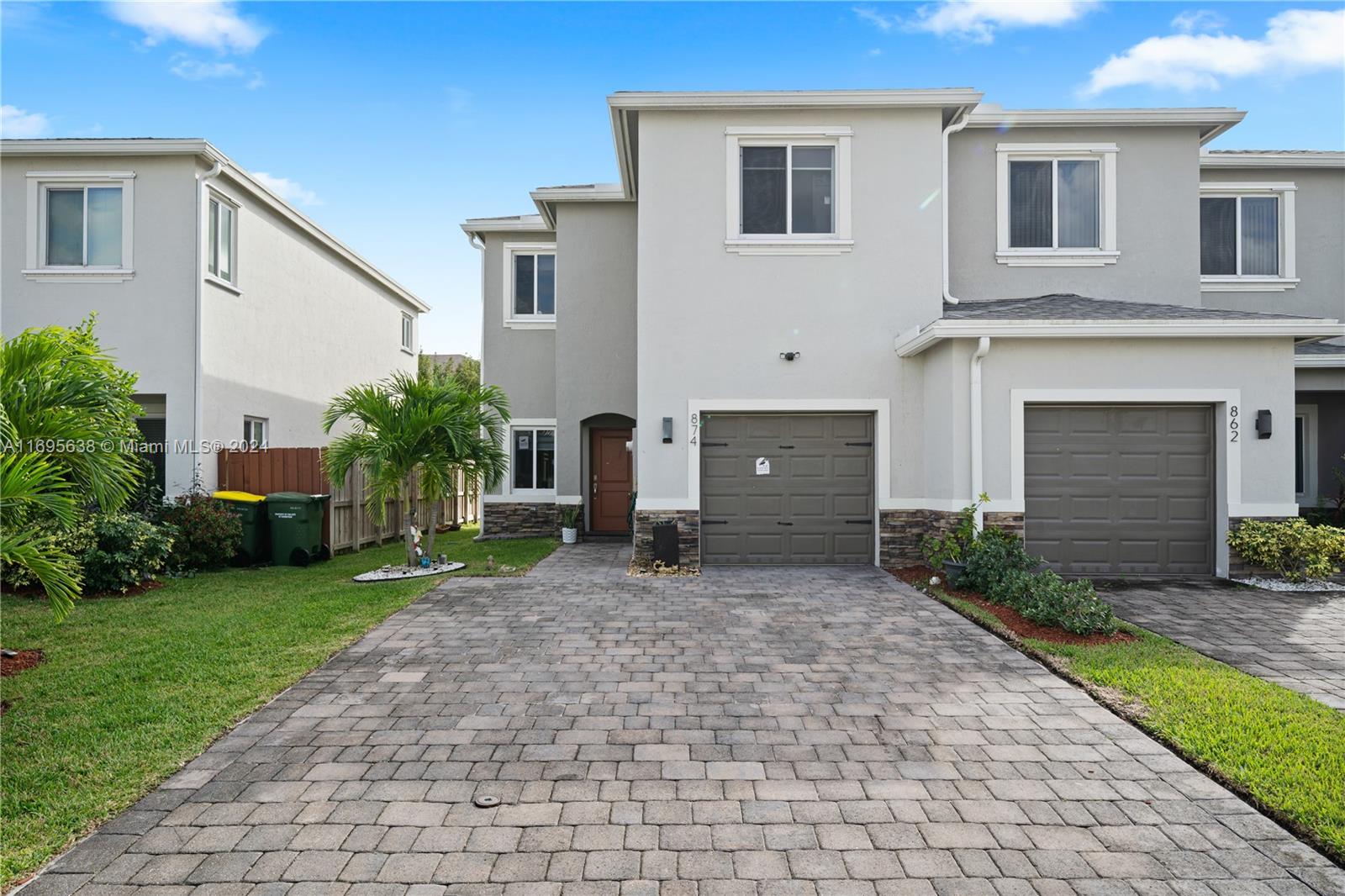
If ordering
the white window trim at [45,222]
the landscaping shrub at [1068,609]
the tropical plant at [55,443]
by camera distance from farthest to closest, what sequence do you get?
the white window trim at [45,222]
the landscaping shrub at [1068,609]
the tropical plant at [55,443]

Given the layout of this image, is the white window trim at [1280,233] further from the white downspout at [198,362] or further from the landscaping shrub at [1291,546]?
the white downspout at [198,362]

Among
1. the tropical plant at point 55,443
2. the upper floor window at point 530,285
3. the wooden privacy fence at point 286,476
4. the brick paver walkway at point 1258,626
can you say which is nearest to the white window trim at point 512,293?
the upper floor window at point 530,285

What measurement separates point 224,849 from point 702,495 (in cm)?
808

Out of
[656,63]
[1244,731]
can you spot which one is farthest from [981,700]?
[656,63]

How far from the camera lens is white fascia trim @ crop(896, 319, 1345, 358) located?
899cm

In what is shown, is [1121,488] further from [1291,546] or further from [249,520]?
[249,520]

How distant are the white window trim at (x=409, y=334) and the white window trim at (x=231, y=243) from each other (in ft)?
28.8

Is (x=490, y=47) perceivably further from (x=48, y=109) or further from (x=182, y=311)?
(x=48, y=109)

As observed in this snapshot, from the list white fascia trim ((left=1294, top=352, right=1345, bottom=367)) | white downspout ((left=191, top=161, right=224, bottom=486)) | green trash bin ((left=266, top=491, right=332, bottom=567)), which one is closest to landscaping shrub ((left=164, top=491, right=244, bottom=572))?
green trash bin ((left=266, top=491, right=332, bottom=567))

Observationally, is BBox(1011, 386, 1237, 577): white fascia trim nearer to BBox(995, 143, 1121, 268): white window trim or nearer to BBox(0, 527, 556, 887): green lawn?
BBox(995, 143, 1121, 268): white window trim

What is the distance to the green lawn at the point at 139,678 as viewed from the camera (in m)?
3.58

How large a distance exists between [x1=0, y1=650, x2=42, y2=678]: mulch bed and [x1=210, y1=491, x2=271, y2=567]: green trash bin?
A: 5100mm

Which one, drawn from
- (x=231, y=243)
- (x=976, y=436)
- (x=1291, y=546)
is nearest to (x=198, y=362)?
(x=231, y=243)

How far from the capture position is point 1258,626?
278 inches
